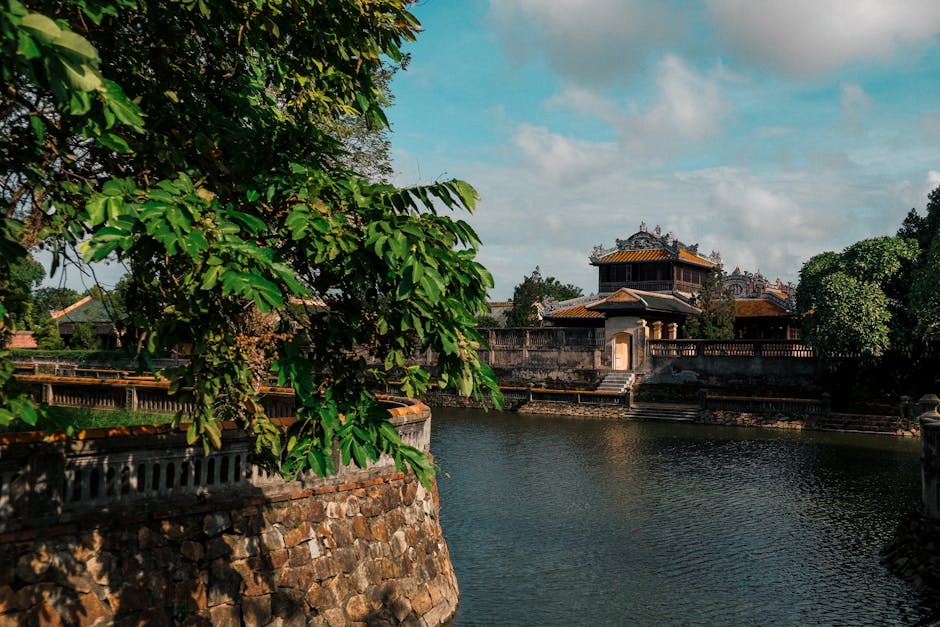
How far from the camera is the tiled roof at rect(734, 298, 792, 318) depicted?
52159 millimetres

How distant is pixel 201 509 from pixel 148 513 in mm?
692

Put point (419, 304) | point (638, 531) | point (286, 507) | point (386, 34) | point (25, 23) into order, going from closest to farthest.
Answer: point (25, 23) → point (419, 304) → point (386, 34) → point (286, 507) → point (638, 531)

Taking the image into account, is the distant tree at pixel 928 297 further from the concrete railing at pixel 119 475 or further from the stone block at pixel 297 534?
the stone block at pixel 297 534

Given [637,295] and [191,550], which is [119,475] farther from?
[637,295]

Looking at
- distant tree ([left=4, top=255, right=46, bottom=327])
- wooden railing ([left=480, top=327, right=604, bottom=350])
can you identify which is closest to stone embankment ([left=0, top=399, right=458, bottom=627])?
distant tree ([left=4, top=255, right=46, bottom=327])

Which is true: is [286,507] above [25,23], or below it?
below

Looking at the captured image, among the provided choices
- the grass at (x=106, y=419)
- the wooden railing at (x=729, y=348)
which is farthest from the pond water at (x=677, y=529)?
the wooden railing at (x=729, y=348)

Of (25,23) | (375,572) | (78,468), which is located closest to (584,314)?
(375,572)

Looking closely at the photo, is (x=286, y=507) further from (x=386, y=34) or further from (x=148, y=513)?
(x=386, y=34)

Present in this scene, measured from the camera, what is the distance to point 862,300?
35281 millimetres

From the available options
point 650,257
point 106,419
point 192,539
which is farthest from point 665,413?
point 192,539

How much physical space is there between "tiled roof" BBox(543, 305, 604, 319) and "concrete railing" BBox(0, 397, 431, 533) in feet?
148

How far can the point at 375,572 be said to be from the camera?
1133 cm

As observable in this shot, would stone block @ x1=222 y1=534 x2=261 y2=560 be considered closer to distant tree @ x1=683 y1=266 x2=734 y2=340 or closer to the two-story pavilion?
distant tree @ x1=683 y1=266 x2=734 y2=340
